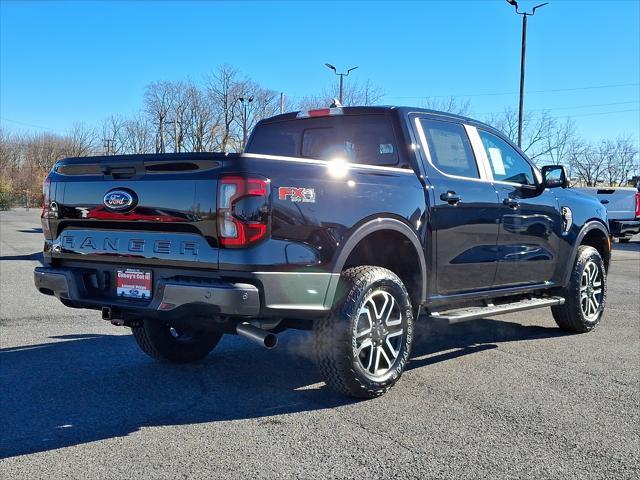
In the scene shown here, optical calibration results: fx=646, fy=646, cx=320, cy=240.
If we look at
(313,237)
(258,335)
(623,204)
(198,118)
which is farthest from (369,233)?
(198,118)

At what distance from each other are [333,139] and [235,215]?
1921 mm

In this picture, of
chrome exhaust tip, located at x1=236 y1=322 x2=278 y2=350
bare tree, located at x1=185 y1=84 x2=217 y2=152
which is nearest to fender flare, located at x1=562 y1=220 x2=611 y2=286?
chrome exhaust tip, located at x1=236 y1=322 x2=278 y2=350

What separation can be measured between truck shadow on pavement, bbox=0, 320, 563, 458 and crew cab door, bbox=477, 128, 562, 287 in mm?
789

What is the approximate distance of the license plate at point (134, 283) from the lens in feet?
12.6

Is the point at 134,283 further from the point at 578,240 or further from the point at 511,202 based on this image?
the point at 578,240

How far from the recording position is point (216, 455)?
332cm

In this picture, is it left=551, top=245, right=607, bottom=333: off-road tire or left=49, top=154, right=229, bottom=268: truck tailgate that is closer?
left=49, top=154, right=229, bottom=268: truck tailgate

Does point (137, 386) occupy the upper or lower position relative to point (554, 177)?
lower

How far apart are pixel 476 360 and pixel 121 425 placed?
295cm

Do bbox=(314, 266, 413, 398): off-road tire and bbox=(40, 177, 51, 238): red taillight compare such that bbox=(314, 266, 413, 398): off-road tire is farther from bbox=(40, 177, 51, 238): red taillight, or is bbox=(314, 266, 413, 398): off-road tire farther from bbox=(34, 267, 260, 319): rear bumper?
bbox=(40, 177, 51, 238): red taillight

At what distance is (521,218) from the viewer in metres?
5.69

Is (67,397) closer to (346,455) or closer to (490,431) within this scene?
(346,455)

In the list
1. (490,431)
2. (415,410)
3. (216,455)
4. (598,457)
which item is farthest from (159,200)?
(598,457)

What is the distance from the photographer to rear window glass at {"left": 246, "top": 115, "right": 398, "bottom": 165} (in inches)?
195
